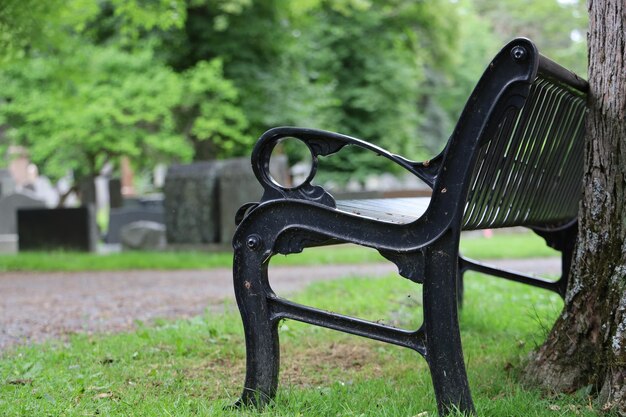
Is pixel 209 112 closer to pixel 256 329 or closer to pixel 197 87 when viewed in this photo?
pixel 197 87

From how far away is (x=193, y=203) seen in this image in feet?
40.4

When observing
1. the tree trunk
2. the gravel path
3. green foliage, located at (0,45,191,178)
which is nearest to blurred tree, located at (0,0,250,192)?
green foliage, located at (0,45,191,178)

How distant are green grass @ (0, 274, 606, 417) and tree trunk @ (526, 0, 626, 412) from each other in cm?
13

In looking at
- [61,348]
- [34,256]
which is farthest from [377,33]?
[61,348]

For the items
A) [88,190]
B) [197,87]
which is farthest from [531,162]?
[88,190]

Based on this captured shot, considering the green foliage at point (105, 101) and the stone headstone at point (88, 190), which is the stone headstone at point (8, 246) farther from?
the stone headstone at point (88, 190)

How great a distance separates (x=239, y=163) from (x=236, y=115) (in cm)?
455

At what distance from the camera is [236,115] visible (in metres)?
16.6

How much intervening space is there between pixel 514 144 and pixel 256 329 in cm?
120

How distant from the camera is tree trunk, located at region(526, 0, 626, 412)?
2.85m

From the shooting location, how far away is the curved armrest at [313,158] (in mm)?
2581

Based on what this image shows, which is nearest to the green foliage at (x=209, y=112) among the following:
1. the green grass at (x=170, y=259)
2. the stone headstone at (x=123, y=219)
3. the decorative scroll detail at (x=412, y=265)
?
Result: the stone headstone at (x=123, y=219)

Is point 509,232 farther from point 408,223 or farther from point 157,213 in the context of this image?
point 408,223

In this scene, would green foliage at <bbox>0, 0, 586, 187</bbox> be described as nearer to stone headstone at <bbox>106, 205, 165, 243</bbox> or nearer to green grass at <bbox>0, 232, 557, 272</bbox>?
stone headstone at <bbox>106, 205, 165, 243</bbox>
